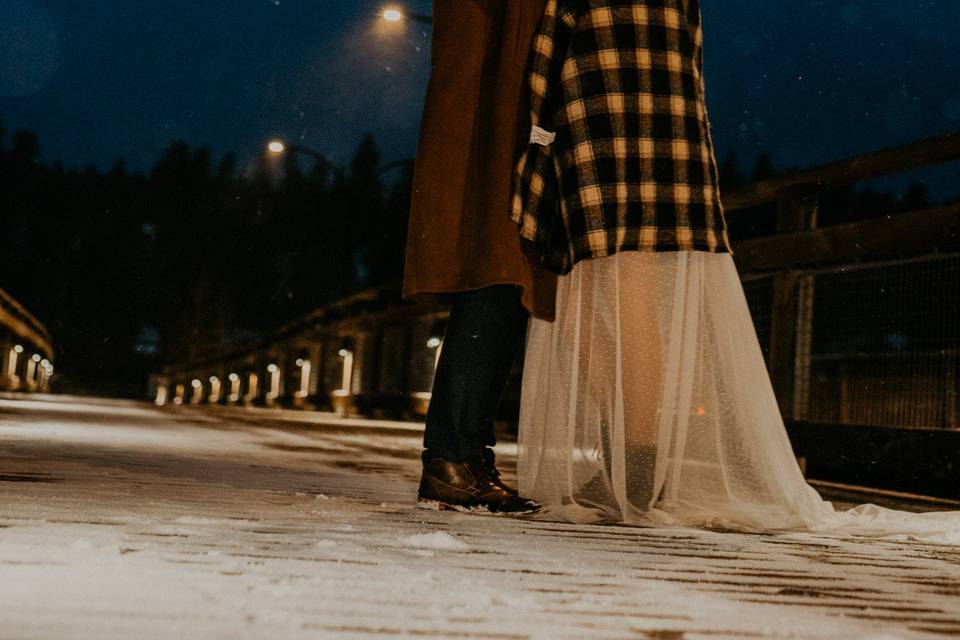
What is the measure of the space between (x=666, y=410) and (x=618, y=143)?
0.69 m

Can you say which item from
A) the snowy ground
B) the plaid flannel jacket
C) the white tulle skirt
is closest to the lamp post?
the plaid flannel jacket

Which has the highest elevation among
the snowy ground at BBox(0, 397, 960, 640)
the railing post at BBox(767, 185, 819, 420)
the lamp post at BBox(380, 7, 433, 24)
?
the lamp post at BBox(380, 7, 433, 24)

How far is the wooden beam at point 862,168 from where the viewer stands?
4.18 meters

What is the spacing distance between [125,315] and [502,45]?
8294 cm

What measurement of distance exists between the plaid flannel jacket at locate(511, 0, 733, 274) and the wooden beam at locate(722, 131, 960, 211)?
2048 mm

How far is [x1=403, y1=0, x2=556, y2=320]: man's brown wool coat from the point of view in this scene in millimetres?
2561

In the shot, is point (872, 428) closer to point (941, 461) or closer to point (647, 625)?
point (941, 461)

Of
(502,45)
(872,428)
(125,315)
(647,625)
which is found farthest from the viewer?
(125,315)

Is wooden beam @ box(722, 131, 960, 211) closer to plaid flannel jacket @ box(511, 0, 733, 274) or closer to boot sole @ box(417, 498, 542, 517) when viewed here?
plaid flannel jacket @ box(511, 0, 733, 274)

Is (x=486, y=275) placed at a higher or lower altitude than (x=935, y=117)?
lower

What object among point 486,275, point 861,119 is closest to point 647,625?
point 486,275

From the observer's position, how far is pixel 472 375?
2.50 m

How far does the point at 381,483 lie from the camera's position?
10.6 feet

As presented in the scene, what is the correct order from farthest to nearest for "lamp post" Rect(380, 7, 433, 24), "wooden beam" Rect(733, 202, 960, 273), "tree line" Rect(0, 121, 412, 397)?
"tree line" Rect(0, 121, 412, 397), "lamp post" Rect(380, 7, 433, 24), "wooden beam" Rect(733, 202, 960, 273)
